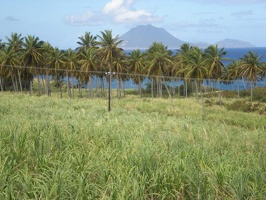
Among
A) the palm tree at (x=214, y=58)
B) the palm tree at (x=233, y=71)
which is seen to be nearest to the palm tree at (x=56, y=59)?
the palm tree at (x=214, y=58)

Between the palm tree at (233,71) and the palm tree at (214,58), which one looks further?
the palm tree at (233,71)

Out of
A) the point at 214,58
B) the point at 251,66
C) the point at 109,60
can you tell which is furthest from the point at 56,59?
the point at 251,66

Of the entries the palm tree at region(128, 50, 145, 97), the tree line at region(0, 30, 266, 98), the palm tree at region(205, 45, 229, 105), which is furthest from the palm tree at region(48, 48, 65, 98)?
the palm tree at region(205, 45, 229, 105)

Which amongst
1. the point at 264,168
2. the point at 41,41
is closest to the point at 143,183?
the point at 264,168

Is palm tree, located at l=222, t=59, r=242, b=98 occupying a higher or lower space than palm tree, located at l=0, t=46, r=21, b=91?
lower

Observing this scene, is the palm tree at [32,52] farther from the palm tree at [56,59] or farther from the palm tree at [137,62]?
the palm tree at [137,62]

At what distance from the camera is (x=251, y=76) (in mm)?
55719

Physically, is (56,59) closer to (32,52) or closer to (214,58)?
(32,52)

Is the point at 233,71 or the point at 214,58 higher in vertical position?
the point at 214,58

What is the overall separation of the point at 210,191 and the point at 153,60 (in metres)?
51.8

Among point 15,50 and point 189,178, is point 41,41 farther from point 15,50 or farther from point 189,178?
point 189,178

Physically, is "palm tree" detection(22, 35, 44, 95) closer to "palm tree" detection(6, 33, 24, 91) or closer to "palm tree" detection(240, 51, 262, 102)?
"palm tree" detection(6, 33, 24, 91)

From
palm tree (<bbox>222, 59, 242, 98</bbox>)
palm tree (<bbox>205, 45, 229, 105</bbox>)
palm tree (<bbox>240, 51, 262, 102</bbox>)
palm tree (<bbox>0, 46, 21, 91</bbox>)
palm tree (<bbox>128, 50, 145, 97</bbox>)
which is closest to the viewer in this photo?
palm tree (<bbox>205, 45, 229, 105</bbox>)

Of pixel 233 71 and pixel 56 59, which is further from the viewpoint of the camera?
pixel 233 71
